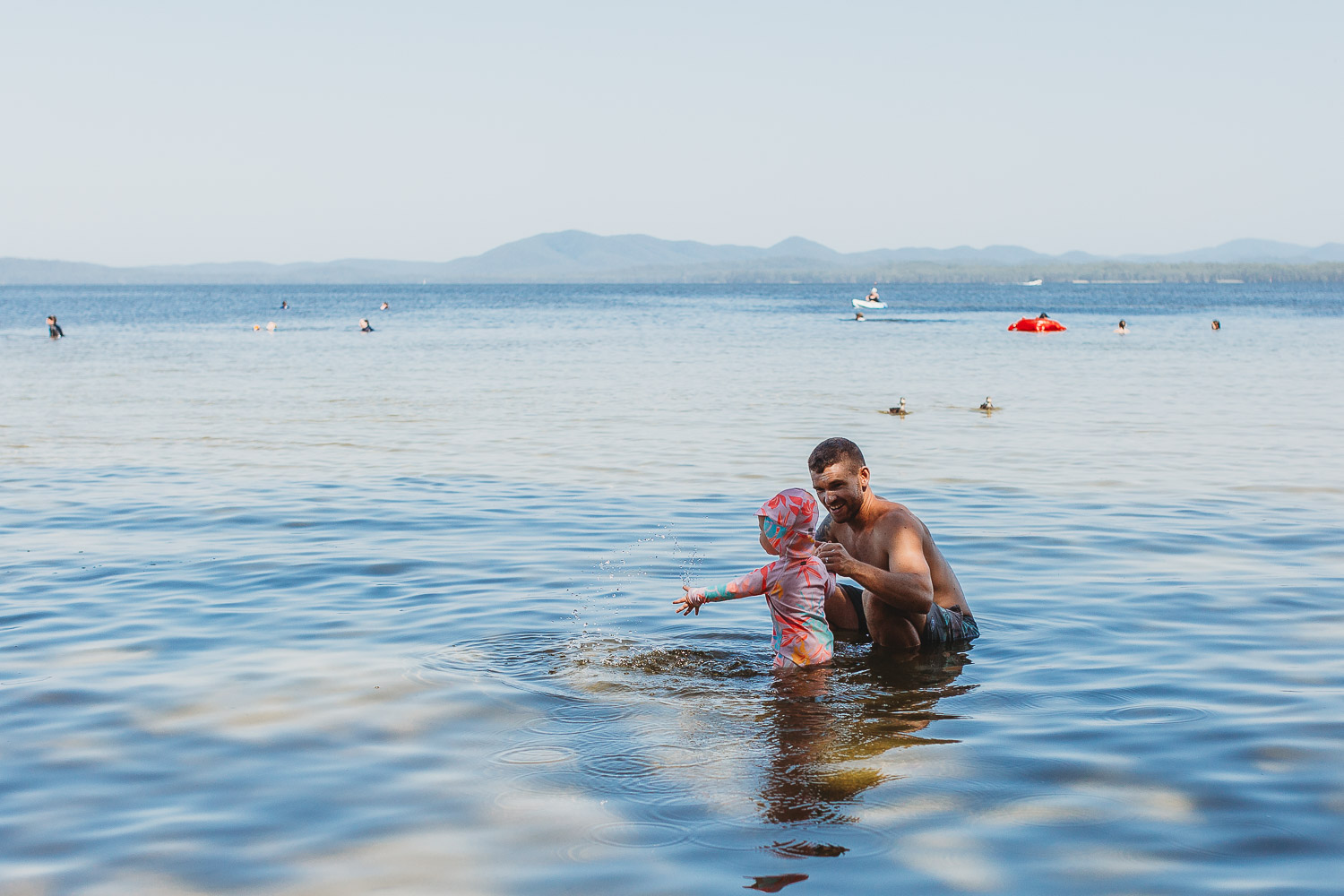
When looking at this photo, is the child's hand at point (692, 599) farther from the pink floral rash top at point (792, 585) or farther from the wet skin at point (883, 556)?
the wet skin at point (883, 556)

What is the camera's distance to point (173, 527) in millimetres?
12602

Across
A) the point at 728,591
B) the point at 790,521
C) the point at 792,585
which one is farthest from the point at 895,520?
the point at 728,591

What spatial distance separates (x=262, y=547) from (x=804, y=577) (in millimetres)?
6442

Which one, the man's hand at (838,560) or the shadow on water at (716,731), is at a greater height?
the man's hand at (838,560)

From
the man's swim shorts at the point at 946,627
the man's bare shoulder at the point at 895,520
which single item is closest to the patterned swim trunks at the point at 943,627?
the man's swim shorts at the point at 946,627

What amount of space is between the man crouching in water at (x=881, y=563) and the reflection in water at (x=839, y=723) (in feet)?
0.81

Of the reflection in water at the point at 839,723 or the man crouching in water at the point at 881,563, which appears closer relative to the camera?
the reflection in water at the point at 839,723

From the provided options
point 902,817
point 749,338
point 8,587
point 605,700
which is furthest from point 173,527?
point 749,338

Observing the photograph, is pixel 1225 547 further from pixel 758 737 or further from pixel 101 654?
pixel 101 654

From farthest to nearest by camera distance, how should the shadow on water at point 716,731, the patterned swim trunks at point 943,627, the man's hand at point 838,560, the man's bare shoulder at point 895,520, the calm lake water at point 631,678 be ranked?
the patterned swim trunks at point 943,627 → the man's bare shoulder at point 895,520 → the man's hand at point 838,560 → the shadow on water at point 716,731 → the calm lake water at point 631,678

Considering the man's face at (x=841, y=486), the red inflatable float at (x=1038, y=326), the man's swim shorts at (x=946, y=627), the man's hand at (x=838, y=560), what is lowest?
the man's swim shorts at (x=946, y=627)

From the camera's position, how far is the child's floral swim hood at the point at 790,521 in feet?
23.3

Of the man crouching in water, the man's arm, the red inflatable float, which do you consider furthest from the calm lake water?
the red inflatable float

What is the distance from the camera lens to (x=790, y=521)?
713cm
